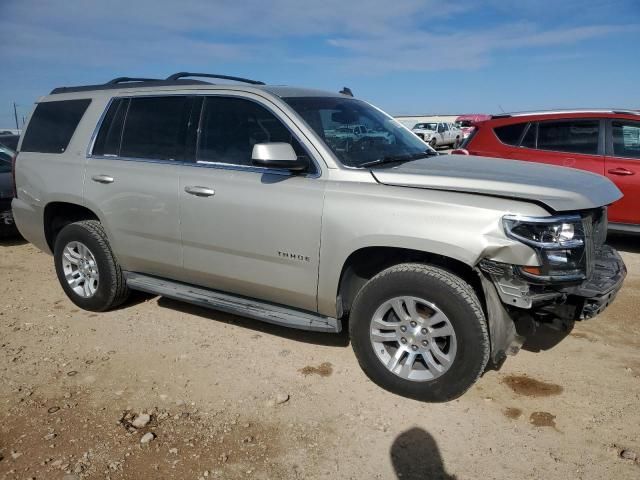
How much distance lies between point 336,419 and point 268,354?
992mm

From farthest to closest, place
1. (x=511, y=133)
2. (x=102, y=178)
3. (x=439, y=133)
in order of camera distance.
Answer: (x=439, y=133) → (x=511, y=133) → (x=102, y=178)

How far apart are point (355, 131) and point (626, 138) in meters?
4.20

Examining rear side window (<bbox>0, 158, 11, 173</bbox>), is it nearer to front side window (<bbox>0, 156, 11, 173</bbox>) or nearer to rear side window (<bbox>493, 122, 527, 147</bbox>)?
front side window (<bbox>0, 156, 11, 173</bbox>)

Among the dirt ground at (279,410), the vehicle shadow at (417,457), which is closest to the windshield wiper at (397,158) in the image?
the dirt ground at (279,410)

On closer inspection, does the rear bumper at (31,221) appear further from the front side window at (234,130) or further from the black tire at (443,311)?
the black tire at (443,311)

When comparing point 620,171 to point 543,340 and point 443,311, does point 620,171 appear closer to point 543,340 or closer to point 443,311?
point 543,340

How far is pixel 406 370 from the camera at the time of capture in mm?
3309

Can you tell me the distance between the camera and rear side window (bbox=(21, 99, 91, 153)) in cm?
471

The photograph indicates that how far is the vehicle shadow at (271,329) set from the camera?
4199 mm

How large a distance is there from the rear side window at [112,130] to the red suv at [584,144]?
14.4ft

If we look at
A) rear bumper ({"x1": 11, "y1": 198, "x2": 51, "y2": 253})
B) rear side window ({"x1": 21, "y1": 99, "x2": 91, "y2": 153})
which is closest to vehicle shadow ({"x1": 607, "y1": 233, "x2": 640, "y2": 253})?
rear side window ({"x1": 21, "y1": 99, "x2": 91, "y2": 153})

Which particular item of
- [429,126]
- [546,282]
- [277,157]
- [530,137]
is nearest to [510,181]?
[546,282]

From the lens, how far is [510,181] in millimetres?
3029

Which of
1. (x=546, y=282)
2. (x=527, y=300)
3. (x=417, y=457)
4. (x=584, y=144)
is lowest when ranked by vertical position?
(x=417, y=457)
